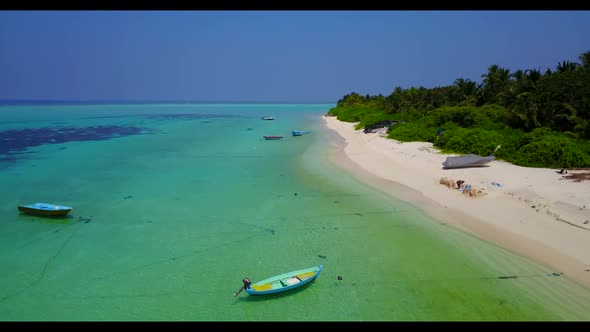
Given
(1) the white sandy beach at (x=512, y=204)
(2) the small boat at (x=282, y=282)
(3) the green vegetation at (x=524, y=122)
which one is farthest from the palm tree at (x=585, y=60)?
(2) the small boat at (x=282, y=282)

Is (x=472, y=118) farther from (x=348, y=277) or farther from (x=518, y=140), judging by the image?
(x=348, y=277)

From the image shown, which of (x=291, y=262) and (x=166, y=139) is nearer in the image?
(x=291, y=262)

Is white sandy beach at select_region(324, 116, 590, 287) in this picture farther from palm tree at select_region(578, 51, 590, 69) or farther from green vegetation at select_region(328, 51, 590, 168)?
palm tree at select_region(578, 51, 590, 69)

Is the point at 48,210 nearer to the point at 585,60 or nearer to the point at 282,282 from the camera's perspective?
the point at 282,282

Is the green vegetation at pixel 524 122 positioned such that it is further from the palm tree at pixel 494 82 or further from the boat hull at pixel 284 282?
the boat hull at pixel 284 282

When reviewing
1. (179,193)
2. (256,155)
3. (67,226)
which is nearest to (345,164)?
(256,155)

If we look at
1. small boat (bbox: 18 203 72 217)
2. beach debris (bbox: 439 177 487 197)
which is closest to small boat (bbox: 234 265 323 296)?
beach debris (bbox: 439 177 487 197)
